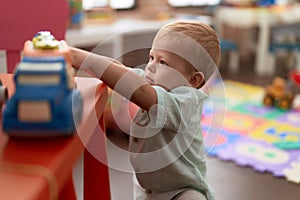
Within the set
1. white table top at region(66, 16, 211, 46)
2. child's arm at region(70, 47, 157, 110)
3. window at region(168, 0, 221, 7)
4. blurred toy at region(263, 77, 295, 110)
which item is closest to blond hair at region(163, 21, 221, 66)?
child's arm at region(70, 47, 157, 110)

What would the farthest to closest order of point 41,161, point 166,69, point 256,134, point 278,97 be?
point 278,97, point 256,134, point 166,69, point 41,161

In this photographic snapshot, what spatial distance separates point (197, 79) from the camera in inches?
31.9

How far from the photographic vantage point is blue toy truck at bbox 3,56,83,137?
0.43 metres

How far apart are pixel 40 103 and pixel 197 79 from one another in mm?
435

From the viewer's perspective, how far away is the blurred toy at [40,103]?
0.43 meters

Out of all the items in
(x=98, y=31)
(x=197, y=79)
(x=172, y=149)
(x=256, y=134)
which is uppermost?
(x=197, y=79)

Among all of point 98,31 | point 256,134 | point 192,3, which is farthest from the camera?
point 192,3

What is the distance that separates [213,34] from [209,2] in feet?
9.66

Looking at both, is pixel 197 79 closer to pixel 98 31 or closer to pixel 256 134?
pixel 256 134

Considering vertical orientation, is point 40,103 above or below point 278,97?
above

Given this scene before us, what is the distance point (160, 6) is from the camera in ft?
10.00

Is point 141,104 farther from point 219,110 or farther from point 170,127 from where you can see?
point 219,110

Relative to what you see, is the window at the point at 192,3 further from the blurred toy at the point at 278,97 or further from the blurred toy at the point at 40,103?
the blurred toy at the point at 40,103

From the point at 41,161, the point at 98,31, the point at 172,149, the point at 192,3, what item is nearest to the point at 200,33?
the point at 172,149
